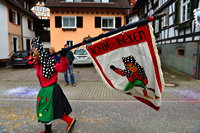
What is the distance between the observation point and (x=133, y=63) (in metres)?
2.55

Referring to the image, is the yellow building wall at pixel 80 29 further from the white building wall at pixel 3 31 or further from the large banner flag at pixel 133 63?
the large banner flag at pixel 133 63

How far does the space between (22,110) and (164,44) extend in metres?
11.9

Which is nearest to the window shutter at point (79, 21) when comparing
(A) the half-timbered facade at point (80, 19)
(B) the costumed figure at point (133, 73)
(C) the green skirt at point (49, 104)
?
(A) the half-timbered facade at point (80, 19)

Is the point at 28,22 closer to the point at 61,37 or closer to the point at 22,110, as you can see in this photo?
the point at 61,37

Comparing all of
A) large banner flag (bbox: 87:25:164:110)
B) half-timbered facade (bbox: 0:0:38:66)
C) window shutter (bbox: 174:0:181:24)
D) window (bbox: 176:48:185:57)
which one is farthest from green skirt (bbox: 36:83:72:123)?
half-timbered facade (bbox: 0:0:38:66)

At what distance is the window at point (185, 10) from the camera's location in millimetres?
9922

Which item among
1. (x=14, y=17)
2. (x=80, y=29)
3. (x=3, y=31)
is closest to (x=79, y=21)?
(x=80, y=29)

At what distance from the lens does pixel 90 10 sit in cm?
1881

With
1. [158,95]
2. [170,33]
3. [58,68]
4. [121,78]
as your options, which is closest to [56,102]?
Answer: [58,68]

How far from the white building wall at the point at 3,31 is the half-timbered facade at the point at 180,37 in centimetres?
1386

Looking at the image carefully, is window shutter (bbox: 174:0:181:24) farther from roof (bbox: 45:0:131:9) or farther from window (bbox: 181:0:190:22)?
roof (bbox: 45:0:131:9)

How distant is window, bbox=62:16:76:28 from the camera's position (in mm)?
18748

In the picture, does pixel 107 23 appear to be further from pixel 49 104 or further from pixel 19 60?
pixel 49 104

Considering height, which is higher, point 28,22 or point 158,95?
point 28,22
